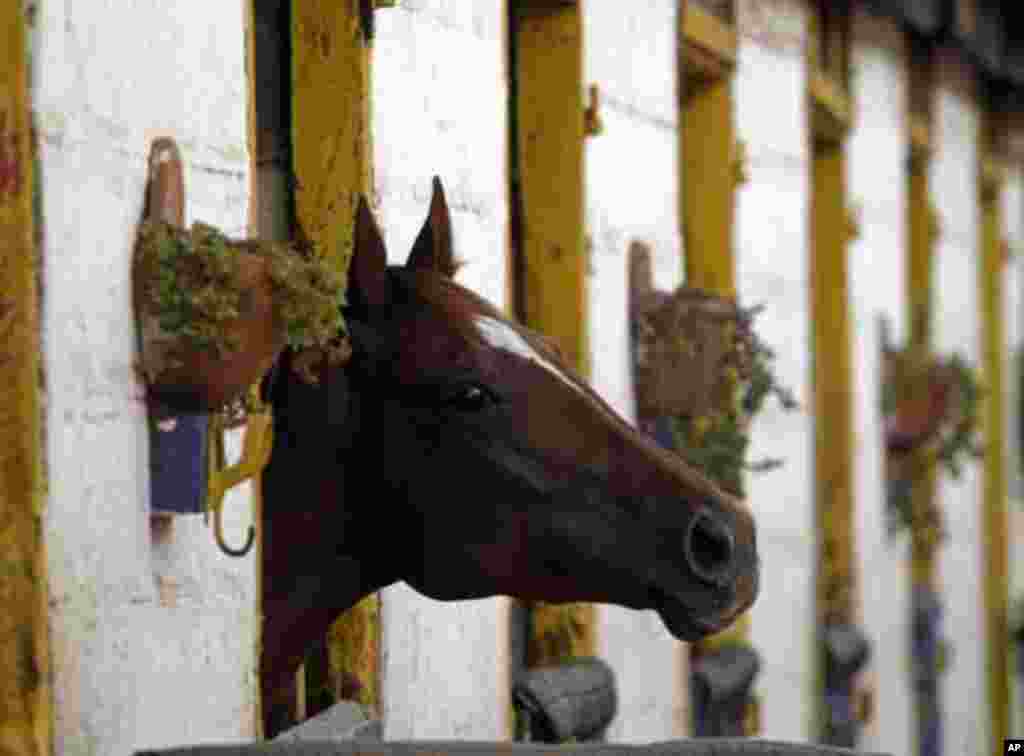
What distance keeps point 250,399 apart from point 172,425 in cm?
30

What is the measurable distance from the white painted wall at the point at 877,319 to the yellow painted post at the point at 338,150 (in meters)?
7.28

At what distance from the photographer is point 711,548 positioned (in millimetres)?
7414

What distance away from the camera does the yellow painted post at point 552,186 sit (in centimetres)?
1015

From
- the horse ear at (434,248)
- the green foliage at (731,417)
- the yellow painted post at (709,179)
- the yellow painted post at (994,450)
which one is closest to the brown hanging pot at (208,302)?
the horse ear at (434,248)

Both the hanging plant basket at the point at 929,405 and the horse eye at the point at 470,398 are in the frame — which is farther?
the hanging plant basket at the point at 929,405

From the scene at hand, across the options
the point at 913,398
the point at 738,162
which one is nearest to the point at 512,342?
the point at 738,162

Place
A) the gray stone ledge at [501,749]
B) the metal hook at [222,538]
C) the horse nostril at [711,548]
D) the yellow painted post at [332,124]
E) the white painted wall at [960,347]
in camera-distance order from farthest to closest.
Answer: the white painted wall at [960,347], the yellow painted post at [332,124], the horse nostril at [711,548], the metal hook at [222,538], the gray stone ledge at [501,749]

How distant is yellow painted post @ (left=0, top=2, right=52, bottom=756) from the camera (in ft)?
20.0

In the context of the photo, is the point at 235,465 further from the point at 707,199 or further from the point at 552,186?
the point at 707,199

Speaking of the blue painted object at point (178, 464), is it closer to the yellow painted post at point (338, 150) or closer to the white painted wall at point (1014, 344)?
the yellow painted post at point (338, 150)

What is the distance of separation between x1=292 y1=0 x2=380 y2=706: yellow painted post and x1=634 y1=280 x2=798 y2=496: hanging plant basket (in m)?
2.77

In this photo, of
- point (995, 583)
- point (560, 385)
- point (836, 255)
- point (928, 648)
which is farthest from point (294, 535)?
point (995, 583)

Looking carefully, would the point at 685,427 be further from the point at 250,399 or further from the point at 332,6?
the point at 250,399

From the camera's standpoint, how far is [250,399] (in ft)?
23.3
